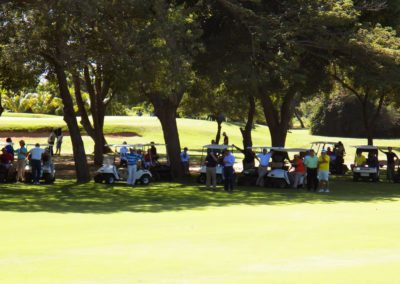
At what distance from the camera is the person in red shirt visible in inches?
1102

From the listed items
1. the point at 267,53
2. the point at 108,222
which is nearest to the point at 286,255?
the point at 108,222

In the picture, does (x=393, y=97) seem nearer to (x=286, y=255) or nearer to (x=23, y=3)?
(x=23, y=3)

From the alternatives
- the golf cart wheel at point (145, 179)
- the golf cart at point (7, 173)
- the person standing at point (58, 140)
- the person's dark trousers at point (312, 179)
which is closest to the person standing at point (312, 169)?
the person's dark trousers at point (312, 179)

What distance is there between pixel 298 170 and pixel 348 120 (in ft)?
179

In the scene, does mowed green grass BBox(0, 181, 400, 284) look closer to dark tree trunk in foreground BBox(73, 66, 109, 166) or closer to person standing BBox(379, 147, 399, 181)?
person standing BBox(379, 147, 399, 181)

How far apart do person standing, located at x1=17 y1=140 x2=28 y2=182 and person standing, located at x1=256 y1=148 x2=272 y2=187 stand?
28.9ft

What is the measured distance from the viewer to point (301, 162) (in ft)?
92.0

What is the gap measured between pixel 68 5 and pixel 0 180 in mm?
8491

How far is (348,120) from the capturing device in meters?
81.2

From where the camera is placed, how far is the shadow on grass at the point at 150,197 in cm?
1982

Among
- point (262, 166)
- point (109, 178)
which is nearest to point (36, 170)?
point (109, 178)

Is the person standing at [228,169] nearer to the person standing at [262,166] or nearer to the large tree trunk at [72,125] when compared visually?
the person standing at [262,166]

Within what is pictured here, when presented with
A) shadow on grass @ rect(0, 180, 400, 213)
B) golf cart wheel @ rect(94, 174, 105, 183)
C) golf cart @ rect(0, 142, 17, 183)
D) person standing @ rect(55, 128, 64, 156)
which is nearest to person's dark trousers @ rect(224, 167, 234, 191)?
shadow on grass @ rect(0, 180, 400, 213)

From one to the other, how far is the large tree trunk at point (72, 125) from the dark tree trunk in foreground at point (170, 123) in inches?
167
